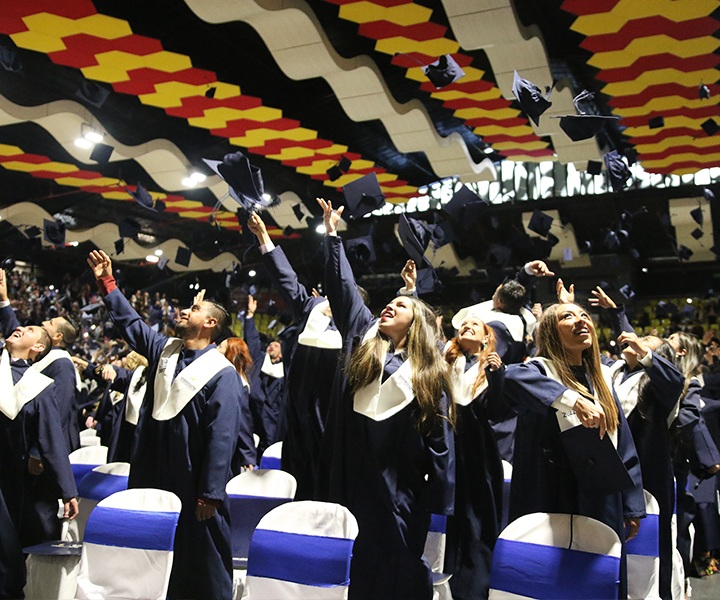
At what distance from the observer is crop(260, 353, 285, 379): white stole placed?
7883mm

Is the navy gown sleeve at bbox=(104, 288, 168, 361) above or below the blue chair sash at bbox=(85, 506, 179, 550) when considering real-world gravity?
above

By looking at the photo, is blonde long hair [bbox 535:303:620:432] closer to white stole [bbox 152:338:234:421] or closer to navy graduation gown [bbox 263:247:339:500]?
navy graduation gown [bbox 263:247:339:500]

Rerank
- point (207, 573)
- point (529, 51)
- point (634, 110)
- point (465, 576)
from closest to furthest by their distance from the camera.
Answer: point (207, 573), point (465, 576), point (529, 51), point (634, 110)

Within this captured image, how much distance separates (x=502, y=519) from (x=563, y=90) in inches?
251

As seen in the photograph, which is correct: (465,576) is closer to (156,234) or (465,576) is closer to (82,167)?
(82,167)

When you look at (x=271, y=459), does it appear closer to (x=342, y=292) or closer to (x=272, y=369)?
(x=342, y=292)

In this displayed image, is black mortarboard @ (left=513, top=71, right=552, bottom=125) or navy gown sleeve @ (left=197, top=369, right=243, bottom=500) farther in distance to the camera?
black mortarboard @ (left=513, top=71, right=552, bottom=125)

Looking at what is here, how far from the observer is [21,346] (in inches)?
184

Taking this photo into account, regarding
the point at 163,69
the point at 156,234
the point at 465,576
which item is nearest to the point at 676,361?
the point at 465,576

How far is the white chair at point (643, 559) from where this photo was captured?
10.7 feet

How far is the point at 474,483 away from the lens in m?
4.09

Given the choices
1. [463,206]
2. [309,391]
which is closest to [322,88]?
[463,206]

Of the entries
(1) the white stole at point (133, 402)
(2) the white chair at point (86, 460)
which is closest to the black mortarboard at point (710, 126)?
(1) the white stole at point (133, 402)

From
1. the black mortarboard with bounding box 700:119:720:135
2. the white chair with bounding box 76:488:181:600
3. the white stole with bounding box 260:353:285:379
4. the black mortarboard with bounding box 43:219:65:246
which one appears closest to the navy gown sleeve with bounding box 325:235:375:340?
the white chair with bounding box 76:488:181:600
